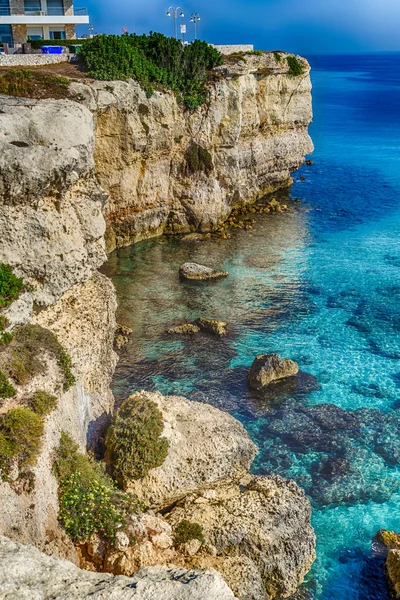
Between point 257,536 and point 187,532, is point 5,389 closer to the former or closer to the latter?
point 187,532

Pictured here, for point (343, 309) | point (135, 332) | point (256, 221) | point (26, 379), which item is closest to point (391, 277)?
point (343, 309)

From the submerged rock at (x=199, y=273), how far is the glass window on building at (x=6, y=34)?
108ft

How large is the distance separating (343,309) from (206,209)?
18.6 metres

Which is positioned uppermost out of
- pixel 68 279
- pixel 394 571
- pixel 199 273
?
pixel 68 279

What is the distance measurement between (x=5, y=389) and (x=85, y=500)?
13.3ft

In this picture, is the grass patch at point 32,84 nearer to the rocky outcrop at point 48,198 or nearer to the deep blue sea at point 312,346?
the rocky outcrop at point 48,198

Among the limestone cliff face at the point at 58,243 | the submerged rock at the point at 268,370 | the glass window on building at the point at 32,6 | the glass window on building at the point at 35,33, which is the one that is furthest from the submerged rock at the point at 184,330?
the glass window on building at the point at 32,6

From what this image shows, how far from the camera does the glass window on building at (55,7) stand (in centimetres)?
5791

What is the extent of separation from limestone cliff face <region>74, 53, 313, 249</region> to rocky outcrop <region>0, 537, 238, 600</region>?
3245cm

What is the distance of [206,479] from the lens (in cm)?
2056

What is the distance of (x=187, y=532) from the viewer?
17812mm

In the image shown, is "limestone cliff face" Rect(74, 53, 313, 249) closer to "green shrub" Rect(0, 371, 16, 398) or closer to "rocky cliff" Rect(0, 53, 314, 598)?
"rocky cliff" Rect(0, 53, 314, 598)

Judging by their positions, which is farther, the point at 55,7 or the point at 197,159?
the point at 55,7

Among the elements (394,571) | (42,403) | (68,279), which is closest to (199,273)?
(68,279)
